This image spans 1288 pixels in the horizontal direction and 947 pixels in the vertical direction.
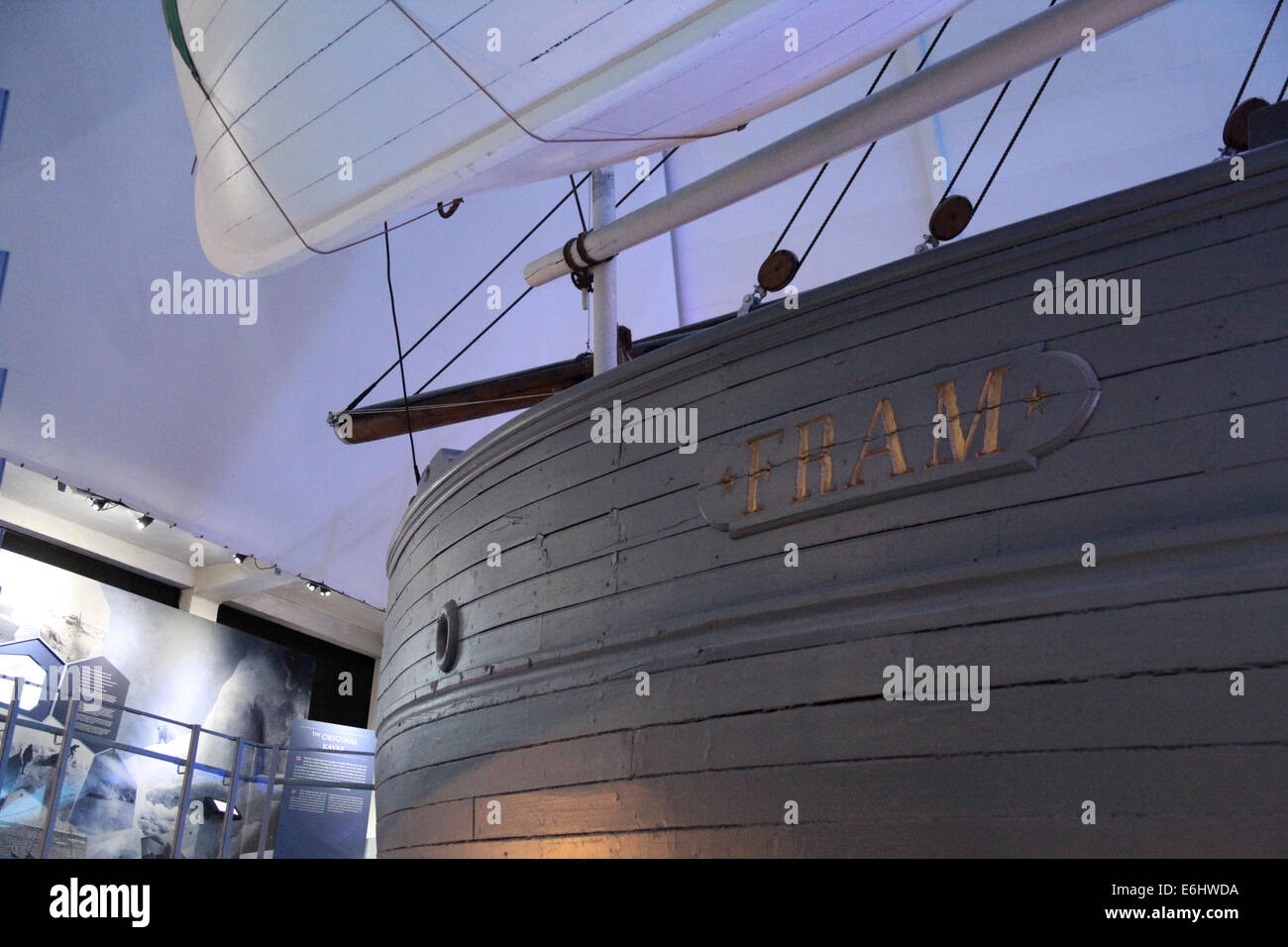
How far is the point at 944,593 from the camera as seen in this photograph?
2.03 metres

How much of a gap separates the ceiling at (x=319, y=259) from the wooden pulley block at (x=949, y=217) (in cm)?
527

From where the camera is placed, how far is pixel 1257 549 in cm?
173

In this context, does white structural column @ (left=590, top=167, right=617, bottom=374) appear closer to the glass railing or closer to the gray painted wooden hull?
the gray painted wooden hull

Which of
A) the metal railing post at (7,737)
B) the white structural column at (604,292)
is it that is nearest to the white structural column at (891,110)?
the white structural column at (604,292)

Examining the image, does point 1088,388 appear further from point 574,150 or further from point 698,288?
point 698,288

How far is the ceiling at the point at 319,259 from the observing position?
6.62m

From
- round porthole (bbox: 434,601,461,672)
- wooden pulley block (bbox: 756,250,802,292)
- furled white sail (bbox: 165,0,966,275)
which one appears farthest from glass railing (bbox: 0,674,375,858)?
wooden pulley block (bbox: 756,250,802,292)

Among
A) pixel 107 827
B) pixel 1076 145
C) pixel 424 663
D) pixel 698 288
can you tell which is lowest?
pixel 107 827

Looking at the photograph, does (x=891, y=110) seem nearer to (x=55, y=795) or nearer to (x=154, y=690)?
(x=55, y=795)

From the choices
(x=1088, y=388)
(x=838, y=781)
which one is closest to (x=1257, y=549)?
(x=1088, y=388)

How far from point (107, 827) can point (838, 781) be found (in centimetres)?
722

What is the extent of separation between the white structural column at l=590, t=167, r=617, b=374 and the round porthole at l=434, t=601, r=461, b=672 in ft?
3.08

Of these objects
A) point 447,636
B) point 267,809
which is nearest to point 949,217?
point 447,636
